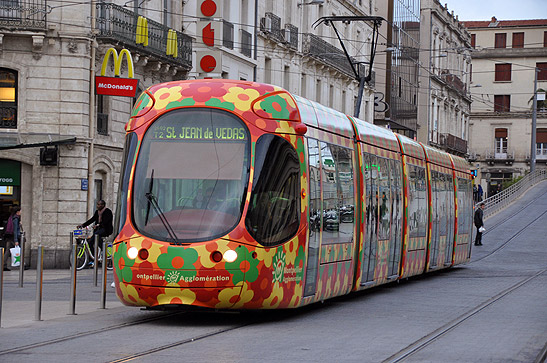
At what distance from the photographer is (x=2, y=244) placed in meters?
28.2

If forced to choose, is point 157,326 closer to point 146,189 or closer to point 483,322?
point 146,189

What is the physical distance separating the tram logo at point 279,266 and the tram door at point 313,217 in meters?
0.90

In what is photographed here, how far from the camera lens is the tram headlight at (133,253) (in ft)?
44.3

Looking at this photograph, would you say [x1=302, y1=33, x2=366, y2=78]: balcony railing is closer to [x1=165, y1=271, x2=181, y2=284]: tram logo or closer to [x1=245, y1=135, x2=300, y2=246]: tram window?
[x1=245, y1=135, x2=300, y2=246]: tram window

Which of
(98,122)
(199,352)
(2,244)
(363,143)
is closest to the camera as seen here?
(199,352)

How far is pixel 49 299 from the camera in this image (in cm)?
1806

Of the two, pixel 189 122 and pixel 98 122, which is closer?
pixel 189 122

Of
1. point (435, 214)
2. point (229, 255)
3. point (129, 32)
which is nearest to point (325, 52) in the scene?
point (129, 32)

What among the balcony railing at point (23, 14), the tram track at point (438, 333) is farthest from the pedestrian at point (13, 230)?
the tram track at point (438, 333)

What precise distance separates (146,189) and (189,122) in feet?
3.30

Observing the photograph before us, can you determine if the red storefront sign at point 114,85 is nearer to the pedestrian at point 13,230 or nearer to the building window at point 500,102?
the pedestrian at point 13,230

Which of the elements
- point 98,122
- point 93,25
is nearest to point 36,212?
point 98,122

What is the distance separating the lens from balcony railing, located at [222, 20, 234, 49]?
37.5 m

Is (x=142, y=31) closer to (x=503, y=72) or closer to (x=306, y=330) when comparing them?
(x=306, y=330)
